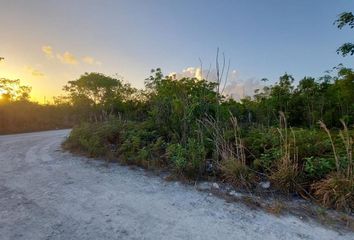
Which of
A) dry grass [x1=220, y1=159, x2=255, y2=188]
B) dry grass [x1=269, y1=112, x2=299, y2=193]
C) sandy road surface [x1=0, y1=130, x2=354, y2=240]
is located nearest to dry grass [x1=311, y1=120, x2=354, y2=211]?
dry grass [x1=269, y1=112, x2=299, y2=193]

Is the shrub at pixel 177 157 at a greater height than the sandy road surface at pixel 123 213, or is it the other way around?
the shrub at pixel 177 157

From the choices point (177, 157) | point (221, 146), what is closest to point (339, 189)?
point (221, 146)

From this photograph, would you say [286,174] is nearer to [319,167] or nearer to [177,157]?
[319,167]

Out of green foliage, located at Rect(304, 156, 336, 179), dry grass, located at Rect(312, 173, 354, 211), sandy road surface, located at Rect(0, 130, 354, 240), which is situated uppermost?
green foliage, located at Rect(304, 156, 336, 179)

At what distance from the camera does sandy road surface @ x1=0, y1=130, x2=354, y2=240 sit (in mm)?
2805

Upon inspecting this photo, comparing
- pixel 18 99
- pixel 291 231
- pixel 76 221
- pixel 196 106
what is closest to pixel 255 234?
pixel 291 231

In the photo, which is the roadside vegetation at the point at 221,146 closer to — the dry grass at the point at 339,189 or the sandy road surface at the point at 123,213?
the dry grass at the point at 339,189

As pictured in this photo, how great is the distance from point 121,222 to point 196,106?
3497 millimetres

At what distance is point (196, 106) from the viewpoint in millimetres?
5961

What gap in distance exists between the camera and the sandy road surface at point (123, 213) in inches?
110

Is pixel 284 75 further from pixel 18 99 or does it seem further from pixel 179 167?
pixel 18 99

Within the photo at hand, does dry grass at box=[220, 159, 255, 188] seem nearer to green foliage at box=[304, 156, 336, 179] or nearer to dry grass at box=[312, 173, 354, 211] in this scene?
green foliage at box=[304, 156, 336, 179]

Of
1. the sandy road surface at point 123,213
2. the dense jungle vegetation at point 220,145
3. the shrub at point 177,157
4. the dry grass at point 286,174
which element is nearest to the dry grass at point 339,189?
the dense jungle vegetation at point 220,145

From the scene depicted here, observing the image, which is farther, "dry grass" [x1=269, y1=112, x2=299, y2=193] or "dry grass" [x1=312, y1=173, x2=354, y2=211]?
"dry grass" [x1=269, y1=112, x2=299, y2=193]
